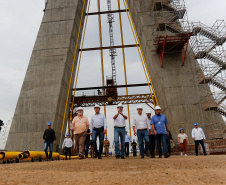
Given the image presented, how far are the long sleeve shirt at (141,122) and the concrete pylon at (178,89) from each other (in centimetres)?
881

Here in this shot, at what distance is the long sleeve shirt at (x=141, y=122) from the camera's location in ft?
25.3

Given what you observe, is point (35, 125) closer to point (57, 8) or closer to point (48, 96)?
point (48, 96)

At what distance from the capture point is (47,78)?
18453mm

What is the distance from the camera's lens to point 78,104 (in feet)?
89.9

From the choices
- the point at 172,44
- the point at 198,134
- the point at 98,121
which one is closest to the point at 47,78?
the point at 172,44

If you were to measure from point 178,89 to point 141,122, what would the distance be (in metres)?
10.3

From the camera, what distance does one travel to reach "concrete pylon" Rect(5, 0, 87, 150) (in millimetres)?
16922

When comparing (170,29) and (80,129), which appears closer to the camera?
(80,129)

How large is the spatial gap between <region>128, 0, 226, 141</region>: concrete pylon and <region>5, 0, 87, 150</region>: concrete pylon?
22.3 ft

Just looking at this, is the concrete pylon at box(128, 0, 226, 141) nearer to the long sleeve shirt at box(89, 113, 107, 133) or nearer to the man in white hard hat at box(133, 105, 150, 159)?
the man in white hard hat at box(133, 105, 150, 159)

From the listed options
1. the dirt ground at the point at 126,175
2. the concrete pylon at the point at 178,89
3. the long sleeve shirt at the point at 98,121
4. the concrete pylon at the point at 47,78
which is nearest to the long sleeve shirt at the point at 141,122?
the long sleeve shirt at the point at 98,121

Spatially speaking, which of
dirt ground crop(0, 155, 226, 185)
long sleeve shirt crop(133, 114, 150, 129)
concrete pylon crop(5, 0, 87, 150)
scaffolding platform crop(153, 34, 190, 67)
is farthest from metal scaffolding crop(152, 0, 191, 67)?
dirt ground crop(0, 155, 226, 185)

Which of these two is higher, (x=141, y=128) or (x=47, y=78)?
(x=47, y=78)

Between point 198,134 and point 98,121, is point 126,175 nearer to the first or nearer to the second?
point 98,121
